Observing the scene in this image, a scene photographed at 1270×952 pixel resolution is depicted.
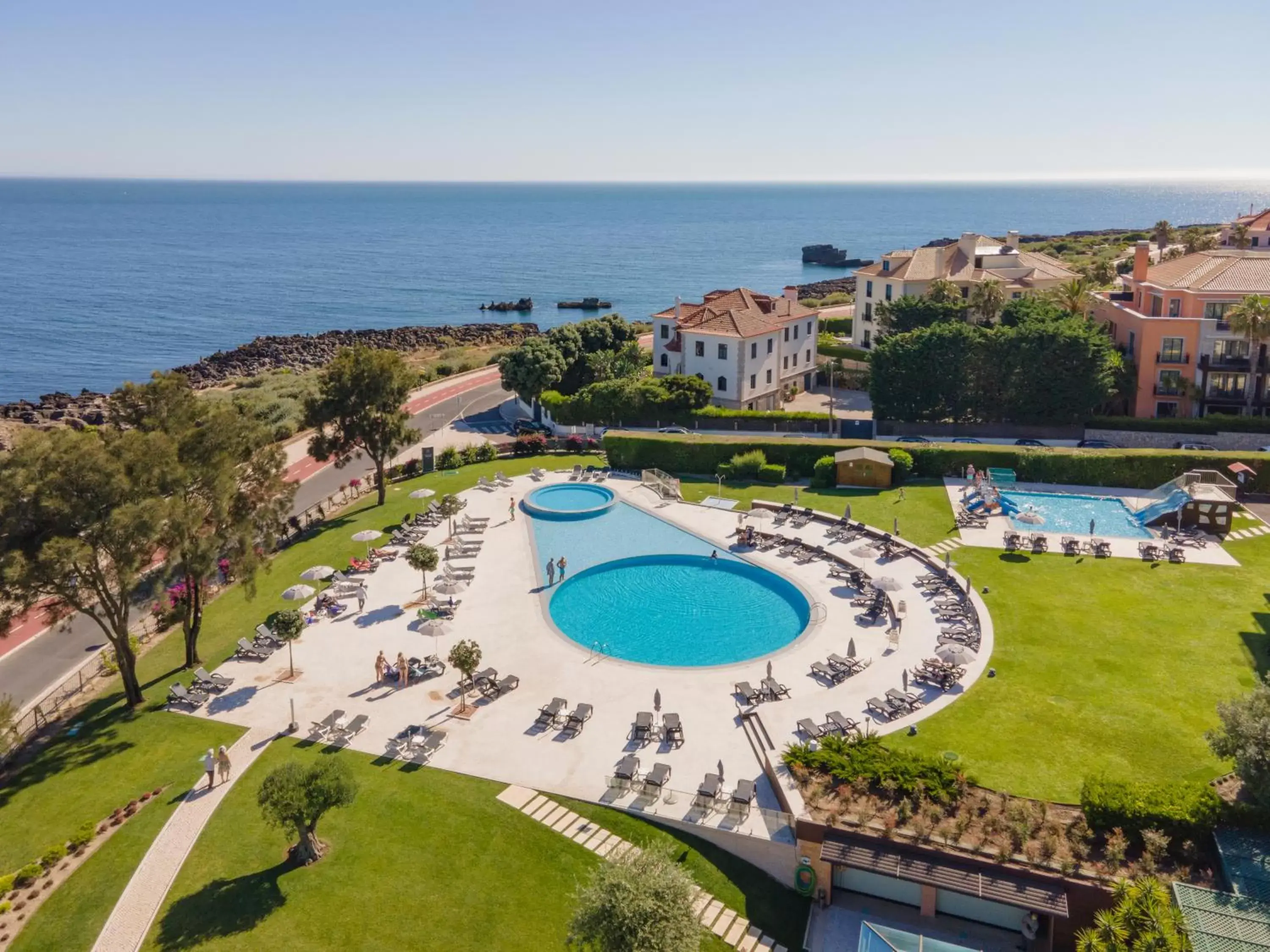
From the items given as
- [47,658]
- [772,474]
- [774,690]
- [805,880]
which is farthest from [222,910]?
[772,474]

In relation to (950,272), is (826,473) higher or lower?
lower

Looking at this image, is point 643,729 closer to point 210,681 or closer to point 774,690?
point 774,690

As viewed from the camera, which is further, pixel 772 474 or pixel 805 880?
pixel 772 474

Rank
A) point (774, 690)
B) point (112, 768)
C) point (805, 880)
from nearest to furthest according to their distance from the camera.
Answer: point (805, 880), point (112, 768), point (774, 690)

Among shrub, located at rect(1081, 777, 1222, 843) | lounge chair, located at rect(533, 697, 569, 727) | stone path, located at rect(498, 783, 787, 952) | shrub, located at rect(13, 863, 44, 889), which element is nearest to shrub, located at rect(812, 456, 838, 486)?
lounge chair, located at rect(533, 697, 569, 727)

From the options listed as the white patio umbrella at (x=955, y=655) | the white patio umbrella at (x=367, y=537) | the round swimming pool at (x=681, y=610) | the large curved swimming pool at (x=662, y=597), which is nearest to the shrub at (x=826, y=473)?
the large curved swimming pool at (x=662, y=597)

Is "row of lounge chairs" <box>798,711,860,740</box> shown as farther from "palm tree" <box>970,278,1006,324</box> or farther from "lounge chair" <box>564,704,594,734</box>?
"palm tree" <box>970,278,1006,324</box>
